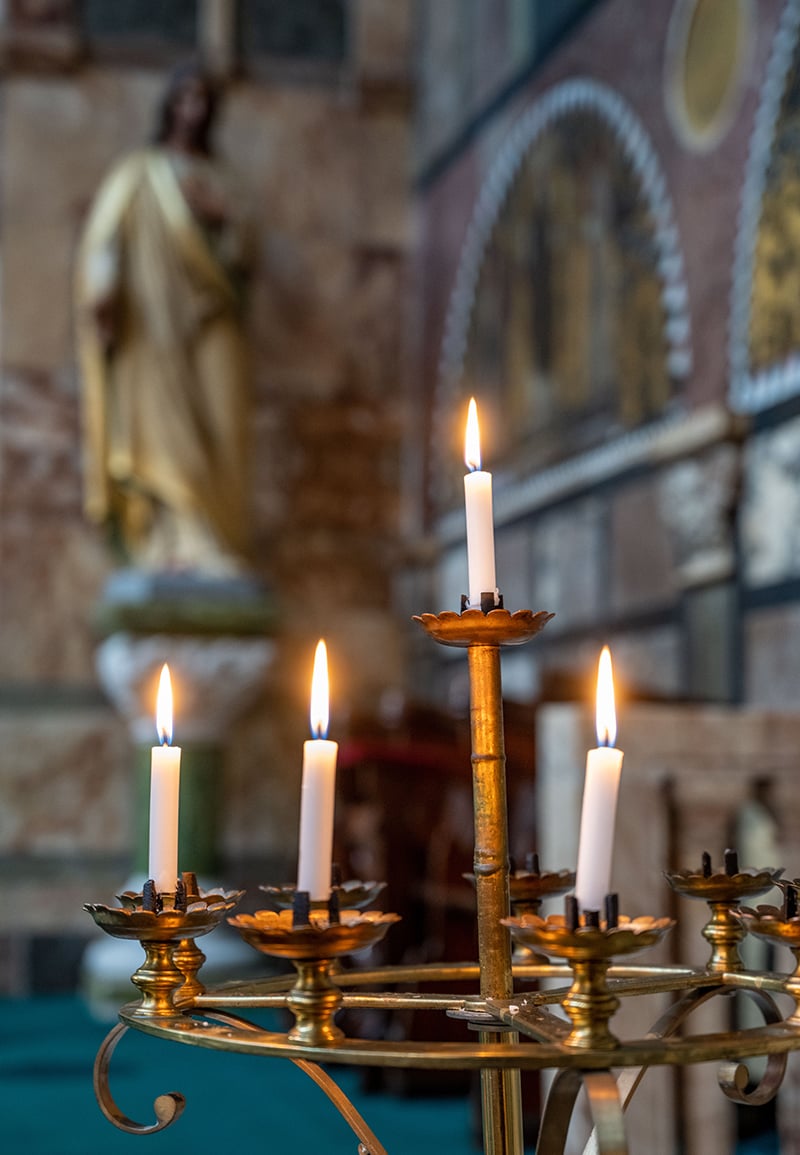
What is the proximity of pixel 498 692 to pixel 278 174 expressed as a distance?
7.25m

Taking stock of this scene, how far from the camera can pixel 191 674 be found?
6727 mm

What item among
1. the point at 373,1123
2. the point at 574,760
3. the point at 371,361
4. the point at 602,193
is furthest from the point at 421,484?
the point at 574,760

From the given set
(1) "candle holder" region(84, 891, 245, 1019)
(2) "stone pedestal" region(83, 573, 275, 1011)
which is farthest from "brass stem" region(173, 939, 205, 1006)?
(2) "stone pedestal" region(83, 573, 275, 1011)

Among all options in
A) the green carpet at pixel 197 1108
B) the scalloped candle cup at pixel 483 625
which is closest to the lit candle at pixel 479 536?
the scalloped candle cup at pixel 483 625

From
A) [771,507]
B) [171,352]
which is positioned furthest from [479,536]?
[171,352]

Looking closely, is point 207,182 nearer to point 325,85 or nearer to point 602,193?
point 325,85

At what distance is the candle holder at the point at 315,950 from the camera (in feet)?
2.89

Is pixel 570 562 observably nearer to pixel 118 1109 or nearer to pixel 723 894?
pixel 723 894

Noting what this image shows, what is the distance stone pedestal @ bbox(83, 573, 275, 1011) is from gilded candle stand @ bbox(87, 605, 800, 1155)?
17.6 ft

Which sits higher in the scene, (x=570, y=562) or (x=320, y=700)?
(x=570, y=562)

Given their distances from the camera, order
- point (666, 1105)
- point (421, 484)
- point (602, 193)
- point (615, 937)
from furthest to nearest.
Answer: point (421, 484) → point (602, 193) → point (666, 1105) → point (615, 937)

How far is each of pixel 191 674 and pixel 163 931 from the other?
18.9ft

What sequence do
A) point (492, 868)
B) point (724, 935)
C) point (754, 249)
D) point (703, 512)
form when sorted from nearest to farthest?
point (492, 868), point (724, 935), point (754, 249), point (703, 512)

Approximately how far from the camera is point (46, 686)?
7.36m
